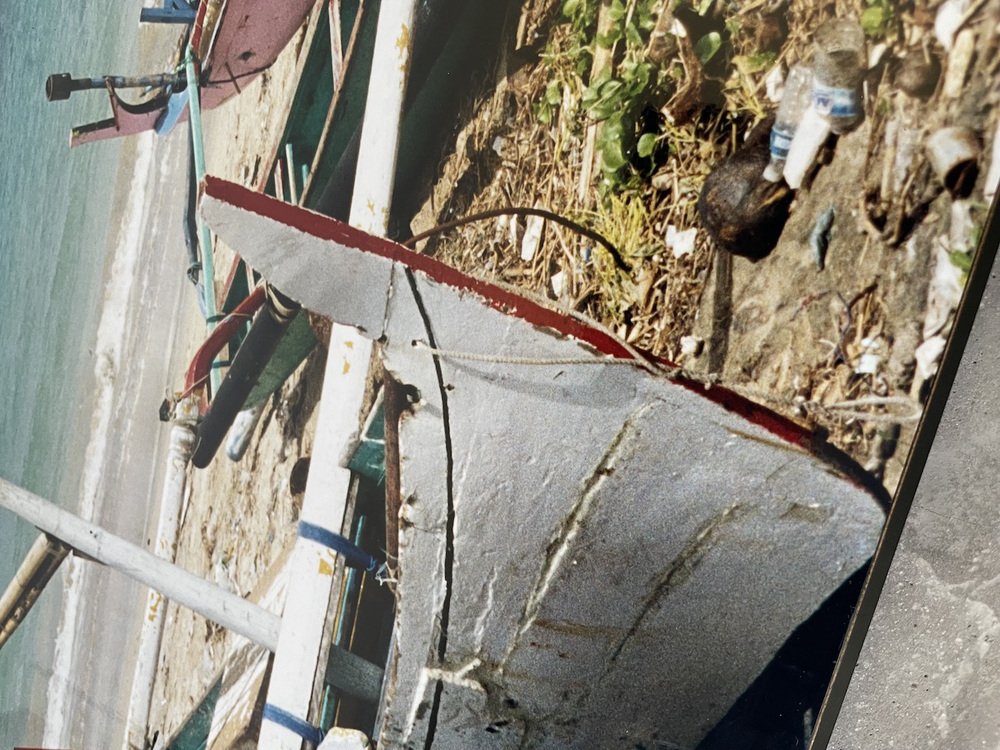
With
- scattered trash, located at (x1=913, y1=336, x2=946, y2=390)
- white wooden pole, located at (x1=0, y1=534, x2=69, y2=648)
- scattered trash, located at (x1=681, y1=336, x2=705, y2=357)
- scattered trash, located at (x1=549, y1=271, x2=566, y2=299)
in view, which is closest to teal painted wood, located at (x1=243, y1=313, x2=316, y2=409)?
scattered trash, located at (x1=549, y1=271, x2=566, y2=299)

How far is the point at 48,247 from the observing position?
9.84 ft

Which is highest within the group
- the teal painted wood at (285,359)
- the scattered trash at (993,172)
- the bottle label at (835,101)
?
the bottle label at (835,101)

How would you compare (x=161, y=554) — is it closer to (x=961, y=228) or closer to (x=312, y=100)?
(x=312, y=100)

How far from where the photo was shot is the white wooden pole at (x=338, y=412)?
2.43 metres

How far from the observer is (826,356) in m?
1.97

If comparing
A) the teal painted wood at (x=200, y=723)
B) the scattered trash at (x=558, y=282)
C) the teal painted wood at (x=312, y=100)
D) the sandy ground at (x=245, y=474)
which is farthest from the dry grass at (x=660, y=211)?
the teal painted wood at (x=200, y=723)

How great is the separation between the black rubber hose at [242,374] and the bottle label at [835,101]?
139 cm

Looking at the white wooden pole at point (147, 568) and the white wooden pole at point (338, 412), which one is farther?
the white wooden pole at point (147, 568)

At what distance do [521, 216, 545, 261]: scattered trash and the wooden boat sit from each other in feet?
1.84

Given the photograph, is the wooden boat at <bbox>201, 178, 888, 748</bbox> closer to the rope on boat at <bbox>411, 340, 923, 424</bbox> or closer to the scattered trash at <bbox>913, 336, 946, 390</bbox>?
the rope on boat at <bbox>411, 340, 923, 424</bbox>

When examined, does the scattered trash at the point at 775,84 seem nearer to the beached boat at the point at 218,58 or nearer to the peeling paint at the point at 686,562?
the peeling paint at the point at 686,562

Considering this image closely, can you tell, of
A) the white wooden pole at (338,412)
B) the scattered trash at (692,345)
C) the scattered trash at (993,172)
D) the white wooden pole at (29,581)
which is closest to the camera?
the scattered trash at (993,172)

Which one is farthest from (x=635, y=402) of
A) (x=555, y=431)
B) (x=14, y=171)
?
(x=14, y=171)

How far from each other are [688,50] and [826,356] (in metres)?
0.82
